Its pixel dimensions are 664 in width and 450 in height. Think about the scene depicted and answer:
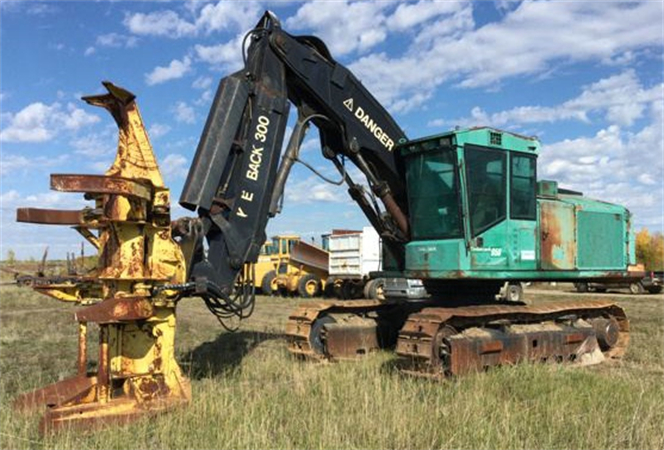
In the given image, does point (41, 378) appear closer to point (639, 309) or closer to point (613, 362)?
point (613, 362)

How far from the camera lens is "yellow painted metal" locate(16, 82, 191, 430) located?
5887mm

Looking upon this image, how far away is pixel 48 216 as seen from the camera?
6.06 meters

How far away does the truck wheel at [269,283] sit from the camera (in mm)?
28578

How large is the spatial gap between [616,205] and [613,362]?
2620 mm

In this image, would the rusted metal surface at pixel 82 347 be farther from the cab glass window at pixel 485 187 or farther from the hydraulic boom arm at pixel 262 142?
the cab glass window at pixel 485 187

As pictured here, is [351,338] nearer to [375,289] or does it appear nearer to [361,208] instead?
[361,208]

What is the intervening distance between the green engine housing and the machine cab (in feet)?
0.04

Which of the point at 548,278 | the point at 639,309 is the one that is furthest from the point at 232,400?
the point at 639,309

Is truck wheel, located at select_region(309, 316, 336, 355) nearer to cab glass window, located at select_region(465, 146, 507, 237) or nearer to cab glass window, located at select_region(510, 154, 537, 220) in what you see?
cab glass window, located at select_region(465, 146, 507, 237)

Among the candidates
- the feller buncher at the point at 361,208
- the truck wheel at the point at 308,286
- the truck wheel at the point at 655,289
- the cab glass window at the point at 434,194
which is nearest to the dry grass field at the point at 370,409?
the feller buncher at the point at 361,208

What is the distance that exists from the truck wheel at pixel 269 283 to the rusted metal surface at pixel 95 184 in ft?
75.4

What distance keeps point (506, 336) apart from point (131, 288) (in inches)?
201

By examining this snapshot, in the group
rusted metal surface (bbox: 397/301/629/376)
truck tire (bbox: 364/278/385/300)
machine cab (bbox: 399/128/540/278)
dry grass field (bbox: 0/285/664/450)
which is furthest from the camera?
truck tire (bbox: 364/278/385/300)

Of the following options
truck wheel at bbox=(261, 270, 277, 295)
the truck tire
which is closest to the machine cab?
the truck tire
